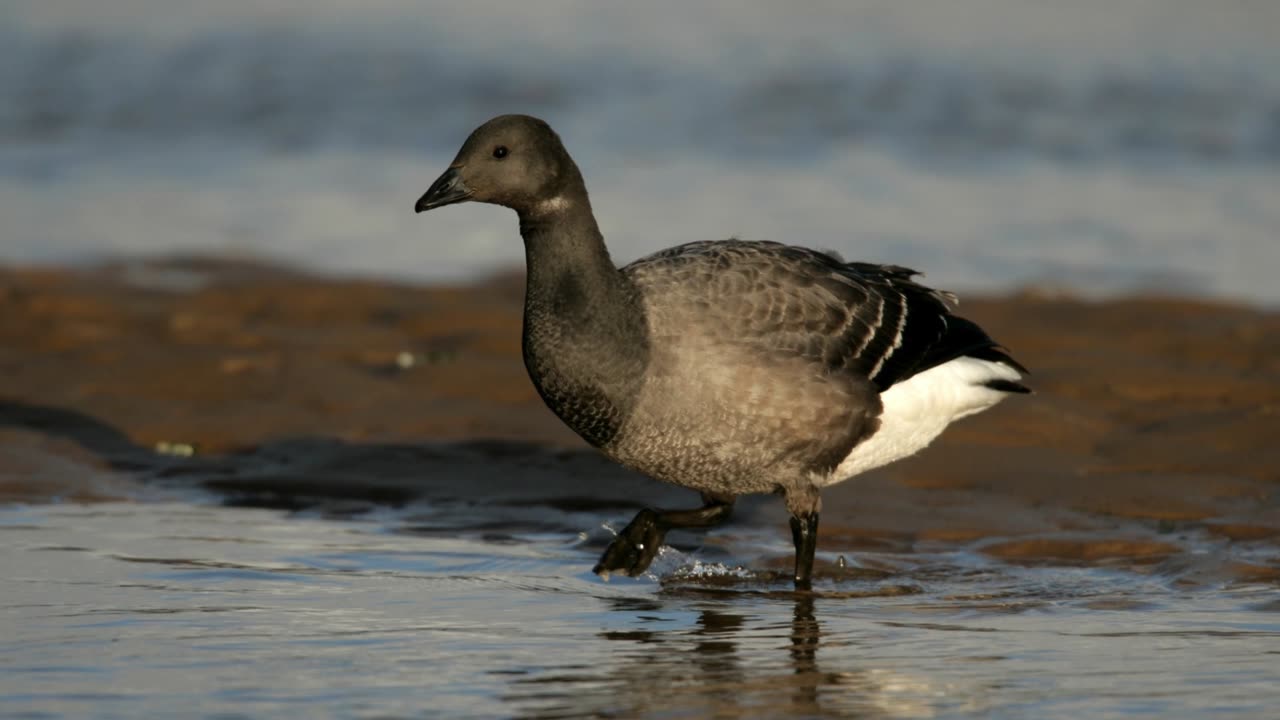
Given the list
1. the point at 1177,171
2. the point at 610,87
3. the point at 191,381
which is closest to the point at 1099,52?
the point at 1177,171

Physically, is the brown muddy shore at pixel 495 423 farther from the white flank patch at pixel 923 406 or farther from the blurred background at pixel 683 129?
the blurred background at pixel 683 129

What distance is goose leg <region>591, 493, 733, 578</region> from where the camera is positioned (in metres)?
8.77

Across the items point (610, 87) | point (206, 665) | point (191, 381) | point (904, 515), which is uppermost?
point (610, 87)

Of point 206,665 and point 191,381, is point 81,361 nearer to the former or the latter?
point 191,381

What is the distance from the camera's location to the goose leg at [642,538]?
877 cm

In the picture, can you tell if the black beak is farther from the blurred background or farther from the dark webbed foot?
the blurred background

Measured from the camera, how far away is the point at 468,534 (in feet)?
32.2

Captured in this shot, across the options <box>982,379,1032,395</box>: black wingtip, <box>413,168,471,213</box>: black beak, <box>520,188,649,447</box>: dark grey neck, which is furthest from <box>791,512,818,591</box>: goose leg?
<box>413,168,471,213</box>: black beak

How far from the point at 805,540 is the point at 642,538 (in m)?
0.77

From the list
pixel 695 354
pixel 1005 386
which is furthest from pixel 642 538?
pixel 1005 386

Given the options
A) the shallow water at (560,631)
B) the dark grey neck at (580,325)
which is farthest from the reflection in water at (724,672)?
the dark grey neck at (580,325)

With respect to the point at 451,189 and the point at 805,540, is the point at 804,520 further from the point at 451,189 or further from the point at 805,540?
the point at 451,189

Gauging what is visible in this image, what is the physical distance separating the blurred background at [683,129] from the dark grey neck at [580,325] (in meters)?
7.71

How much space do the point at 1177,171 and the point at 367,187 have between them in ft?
29.1
